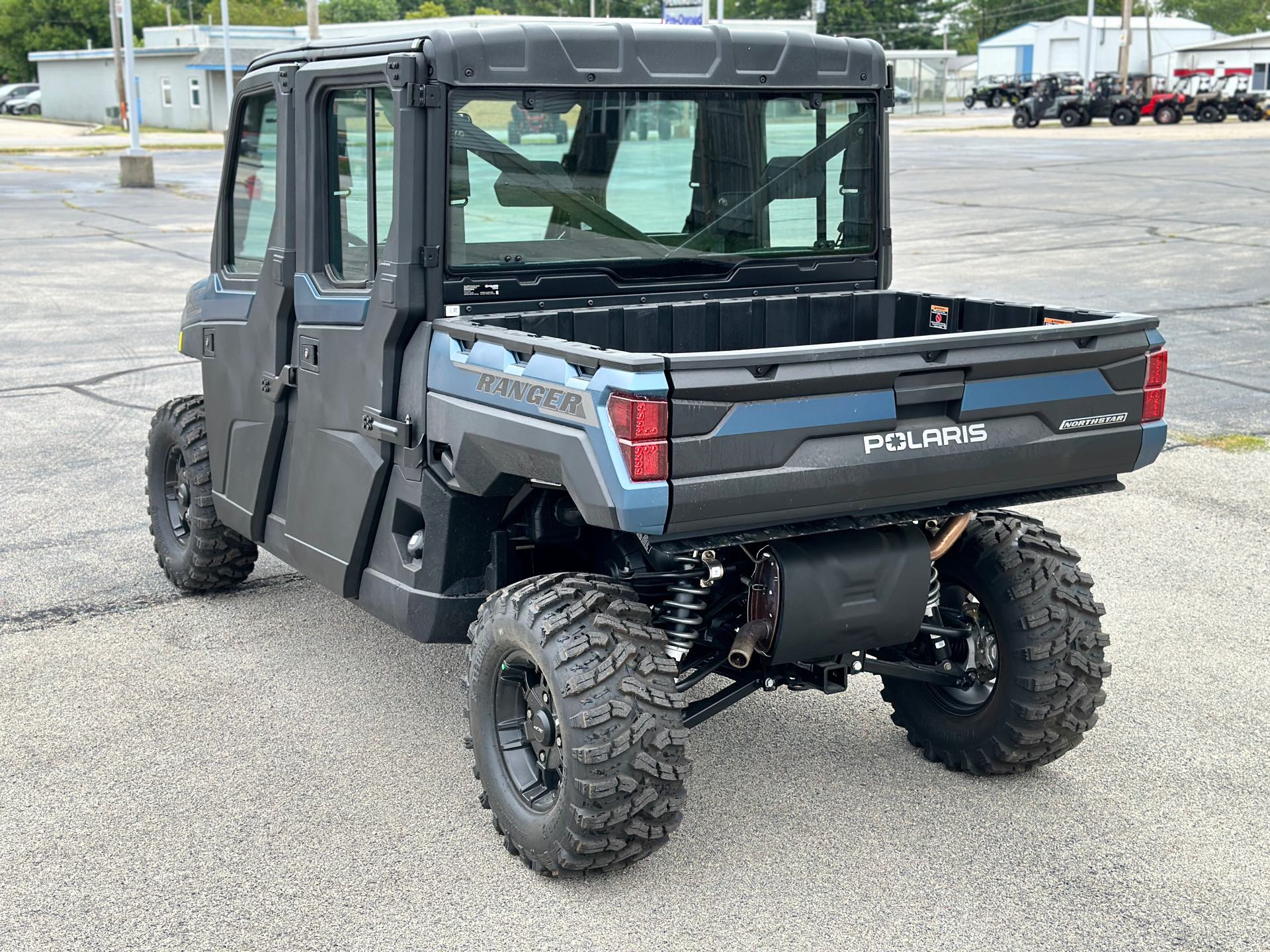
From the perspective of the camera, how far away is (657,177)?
5.00 meters

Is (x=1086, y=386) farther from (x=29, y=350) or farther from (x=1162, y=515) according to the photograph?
(x=29, y=350)

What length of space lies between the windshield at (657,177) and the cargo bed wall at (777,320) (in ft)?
0.62

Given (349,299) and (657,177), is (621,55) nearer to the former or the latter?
(657,177)

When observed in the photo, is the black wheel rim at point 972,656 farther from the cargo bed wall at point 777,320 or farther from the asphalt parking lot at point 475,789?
the cargo bed wall at point 777,320

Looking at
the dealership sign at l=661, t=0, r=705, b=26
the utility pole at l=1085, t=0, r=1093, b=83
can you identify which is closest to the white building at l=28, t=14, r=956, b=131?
the utility pole at l=1085, t=0, r=1093, b=83

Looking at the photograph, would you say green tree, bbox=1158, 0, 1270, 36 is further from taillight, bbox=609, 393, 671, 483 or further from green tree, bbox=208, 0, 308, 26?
Result: taillight, bbox=609, 393, 671, 483

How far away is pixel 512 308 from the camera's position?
469cm

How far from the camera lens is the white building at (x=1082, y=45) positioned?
3127 inches

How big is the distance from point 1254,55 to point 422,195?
237 feet

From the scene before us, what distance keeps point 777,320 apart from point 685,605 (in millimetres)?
1270

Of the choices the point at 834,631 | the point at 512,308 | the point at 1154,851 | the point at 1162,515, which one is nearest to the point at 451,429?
the point at 512,308

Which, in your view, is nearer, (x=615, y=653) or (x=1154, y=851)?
(x=615, y=653)

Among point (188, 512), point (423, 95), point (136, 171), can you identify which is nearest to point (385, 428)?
point (423, 95)

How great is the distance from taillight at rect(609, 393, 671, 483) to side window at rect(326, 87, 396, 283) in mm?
1376
